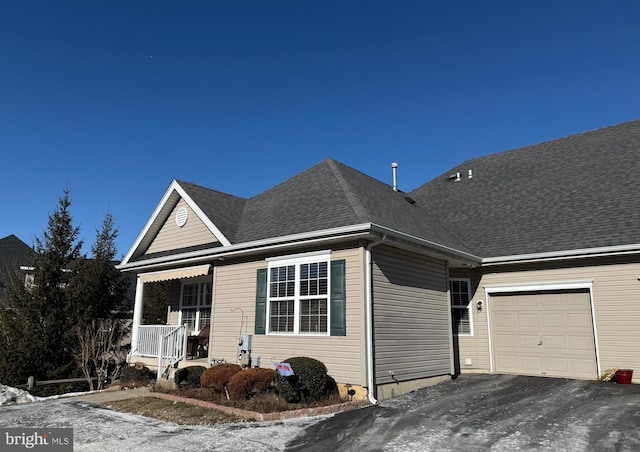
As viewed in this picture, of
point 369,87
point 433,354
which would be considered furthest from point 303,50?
point 433,354

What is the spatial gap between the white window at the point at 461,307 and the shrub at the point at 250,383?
6.71m

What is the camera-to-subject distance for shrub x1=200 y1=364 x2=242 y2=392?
948cm

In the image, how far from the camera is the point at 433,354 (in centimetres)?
1123

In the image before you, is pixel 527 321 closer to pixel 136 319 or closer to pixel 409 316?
pixel 409 316

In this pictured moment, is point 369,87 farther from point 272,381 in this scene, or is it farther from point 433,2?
point 272,381

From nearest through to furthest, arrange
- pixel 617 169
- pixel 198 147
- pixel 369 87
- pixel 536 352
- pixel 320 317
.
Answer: pixel 320 317, pixel 536 352, pixel 617 169, pixel 369 87, pixel 198 147

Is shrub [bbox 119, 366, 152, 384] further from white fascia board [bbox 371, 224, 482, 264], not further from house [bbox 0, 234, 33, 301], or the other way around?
house [bbox 0, 234, 33, 301]

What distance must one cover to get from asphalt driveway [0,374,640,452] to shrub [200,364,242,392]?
1.68m

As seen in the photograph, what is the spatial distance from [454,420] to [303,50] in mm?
13658

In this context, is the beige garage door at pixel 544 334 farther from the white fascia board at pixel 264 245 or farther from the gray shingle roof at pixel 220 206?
the gray shingle roof at pixel 220 206

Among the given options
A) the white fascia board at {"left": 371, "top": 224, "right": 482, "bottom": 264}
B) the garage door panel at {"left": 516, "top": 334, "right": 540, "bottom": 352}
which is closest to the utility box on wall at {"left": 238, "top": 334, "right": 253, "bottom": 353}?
the white fascia board at {"left": 371, "top": 224, "right": 482, "bottom": 264}

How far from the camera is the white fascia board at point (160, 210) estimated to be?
41.0 ft

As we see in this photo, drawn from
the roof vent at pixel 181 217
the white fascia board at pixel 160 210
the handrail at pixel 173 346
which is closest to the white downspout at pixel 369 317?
the white fascia board at pixel 160 210

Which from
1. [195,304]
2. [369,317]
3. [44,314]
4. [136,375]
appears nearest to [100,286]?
[44,314]
